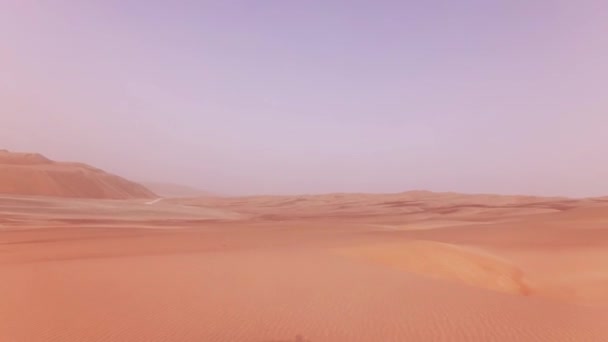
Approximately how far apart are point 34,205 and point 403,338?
1446 inches

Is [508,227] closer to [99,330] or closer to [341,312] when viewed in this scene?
[341,312]

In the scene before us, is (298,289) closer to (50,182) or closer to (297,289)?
(297,289)

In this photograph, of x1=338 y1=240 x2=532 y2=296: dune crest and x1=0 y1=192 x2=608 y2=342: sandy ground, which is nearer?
x1=0 y1=192 x2=608 y2=342: sandy ground

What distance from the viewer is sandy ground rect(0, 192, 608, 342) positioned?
602 cm

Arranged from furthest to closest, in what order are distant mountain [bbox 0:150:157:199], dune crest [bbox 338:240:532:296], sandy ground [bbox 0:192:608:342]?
distant mountain [bbox 0:150:157:199] < dune crest [bbox 338:240:532:296] < sandy ground [bbox 0:192:608:342]

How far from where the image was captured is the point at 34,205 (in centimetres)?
3522

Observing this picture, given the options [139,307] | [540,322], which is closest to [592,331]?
[540,322]

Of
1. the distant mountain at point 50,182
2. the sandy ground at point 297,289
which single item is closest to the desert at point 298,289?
the sandy ground at point 297,289

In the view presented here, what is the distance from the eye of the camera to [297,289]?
8406 millimetres

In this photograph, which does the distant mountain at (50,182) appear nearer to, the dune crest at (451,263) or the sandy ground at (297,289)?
the sandy ground at (297,289)

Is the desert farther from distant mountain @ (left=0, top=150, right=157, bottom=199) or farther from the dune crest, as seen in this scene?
distant mountain @ (left=0, top=150, right=157, bottom=199)

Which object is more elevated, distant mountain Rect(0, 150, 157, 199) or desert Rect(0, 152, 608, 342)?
distant mountain Rect(0, 150, 157, 199)

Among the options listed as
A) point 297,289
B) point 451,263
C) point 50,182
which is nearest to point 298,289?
point 297,289

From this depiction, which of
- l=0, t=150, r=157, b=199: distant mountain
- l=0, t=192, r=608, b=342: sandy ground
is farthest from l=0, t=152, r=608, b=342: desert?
l=0, t=150, r=157, b=199: distant mountain
